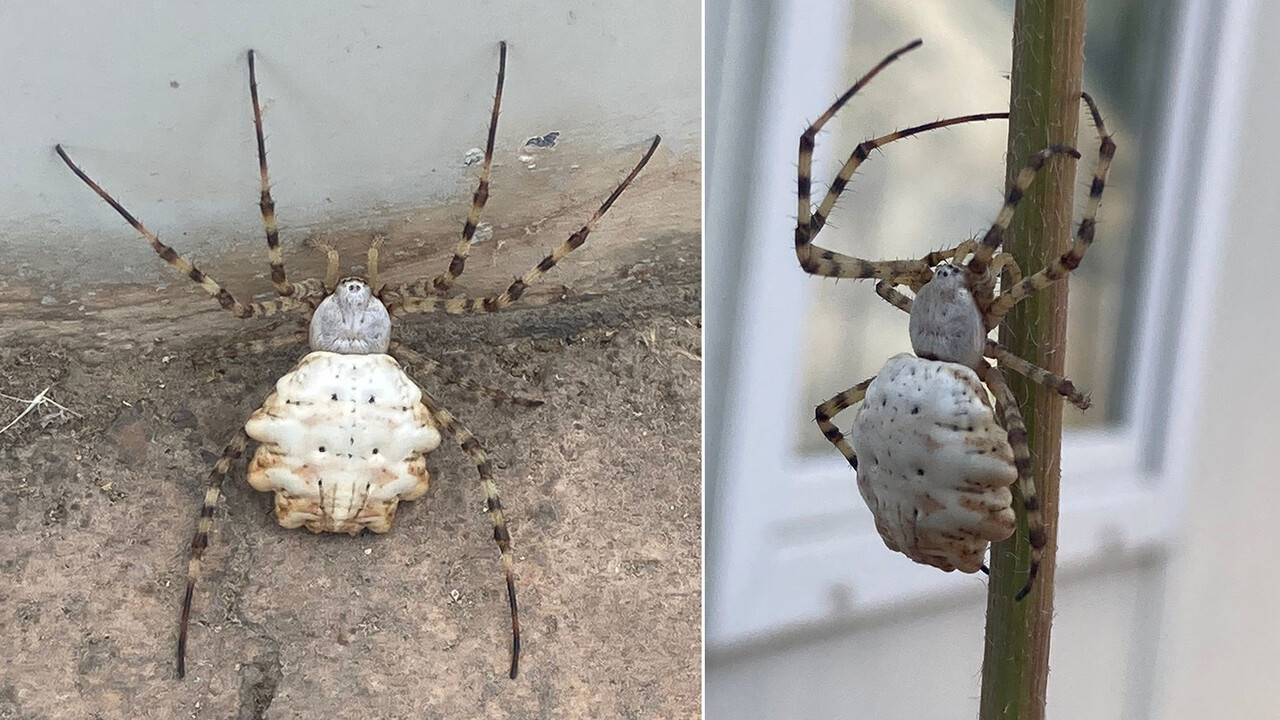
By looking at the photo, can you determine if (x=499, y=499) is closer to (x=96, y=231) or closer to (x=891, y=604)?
(x=96, y=231)

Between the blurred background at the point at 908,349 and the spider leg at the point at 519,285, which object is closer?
the spider leg at the point at 519,285

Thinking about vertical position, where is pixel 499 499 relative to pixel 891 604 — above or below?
above

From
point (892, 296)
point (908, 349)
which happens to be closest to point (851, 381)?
point (908, 349)

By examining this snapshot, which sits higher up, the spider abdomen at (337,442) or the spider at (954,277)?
the spider at (954,277)

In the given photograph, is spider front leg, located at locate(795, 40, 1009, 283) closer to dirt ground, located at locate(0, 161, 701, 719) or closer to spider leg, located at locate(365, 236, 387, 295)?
dirt ground, located at locate(0, 161, 701, 719)

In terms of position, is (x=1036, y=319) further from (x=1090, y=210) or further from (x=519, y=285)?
(x=519, y=285)

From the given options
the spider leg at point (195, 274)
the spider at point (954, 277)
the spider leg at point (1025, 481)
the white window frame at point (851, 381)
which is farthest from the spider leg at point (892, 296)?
the spider leg at point (195, 274)

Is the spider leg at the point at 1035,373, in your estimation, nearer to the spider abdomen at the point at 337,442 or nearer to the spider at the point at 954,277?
the spider at the point at 954,277

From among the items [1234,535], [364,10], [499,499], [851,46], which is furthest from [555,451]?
[1234,535]
